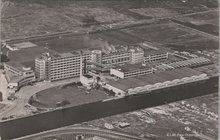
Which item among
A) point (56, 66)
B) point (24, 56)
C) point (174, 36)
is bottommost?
point (174, 36)

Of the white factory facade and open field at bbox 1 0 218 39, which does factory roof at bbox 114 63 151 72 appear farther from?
open field at bbox 1 0 218 39

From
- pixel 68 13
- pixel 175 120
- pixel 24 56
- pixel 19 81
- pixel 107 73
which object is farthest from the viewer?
pixel 68 13

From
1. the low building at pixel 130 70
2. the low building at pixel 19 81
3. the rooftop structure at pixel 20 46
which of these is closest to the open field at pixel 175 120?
the low building at pixel 130 70

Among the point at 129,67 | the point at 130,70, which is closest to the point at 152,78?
the point at 130,70

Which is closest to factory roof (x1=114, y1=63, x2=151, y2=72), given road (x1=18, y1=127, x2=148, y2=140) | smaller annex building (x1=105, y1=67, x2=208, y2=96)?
smaller annex building (x1=105, y1=67, x2=208, y2=96)

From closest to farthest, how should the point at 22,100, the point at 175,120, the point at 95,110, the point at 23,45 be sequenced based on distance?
the point at 175,120
the point at 95,110
the point at 22,100
the point at 23,45

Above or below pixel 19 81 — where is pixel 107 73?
below

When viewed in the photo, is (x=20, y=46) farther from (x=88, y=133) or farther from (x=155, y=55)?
(x=88, y=133)
